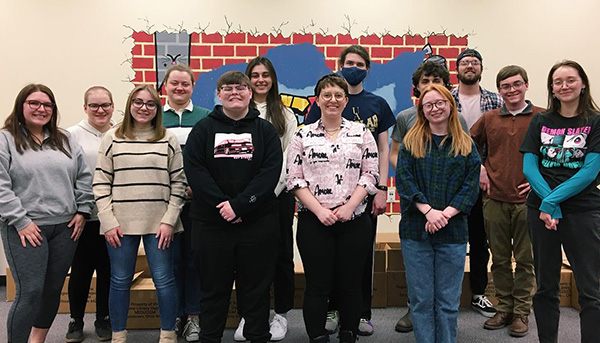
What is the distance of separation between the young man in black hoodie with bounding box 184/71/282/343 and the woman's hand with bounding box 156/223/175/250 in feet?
0.60

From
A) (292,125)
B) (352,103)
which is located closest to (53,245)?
(292,125)

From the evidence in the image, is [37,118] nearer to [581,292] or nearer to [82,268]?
[82,268]

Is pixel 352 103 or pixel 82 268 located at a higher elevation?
pixel 352 103

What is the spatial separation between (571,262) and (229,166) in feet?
5.58

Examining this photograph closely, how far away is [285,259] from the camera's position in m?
2.59

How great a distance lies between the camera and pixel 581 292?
2064mm

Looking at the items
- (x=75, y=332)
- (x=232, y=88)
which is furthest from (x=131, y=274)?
(x=232, y=88)

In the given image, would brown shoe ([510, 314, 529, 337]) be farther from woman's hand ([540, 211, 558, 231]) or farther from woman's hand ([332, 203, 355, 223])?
woman's hand ([332, 203, 355, 223])

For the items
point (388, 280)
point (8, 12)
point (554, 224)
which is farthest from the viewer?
point (8, 12)

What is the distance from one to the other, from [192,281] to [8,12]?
2.78m

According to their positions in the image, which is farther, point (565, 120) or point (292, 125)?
point (292, 125)

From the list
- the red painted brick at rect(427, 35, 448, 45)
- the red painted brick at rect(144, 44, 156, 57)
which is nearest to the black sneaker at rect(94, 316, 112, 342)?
the red painted brick at rect(144, 44, 156, 57)

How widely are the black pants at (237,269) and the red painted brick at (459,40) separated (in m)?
2.51

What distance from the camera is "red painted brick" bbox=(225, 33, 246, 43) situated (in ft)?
11.9
